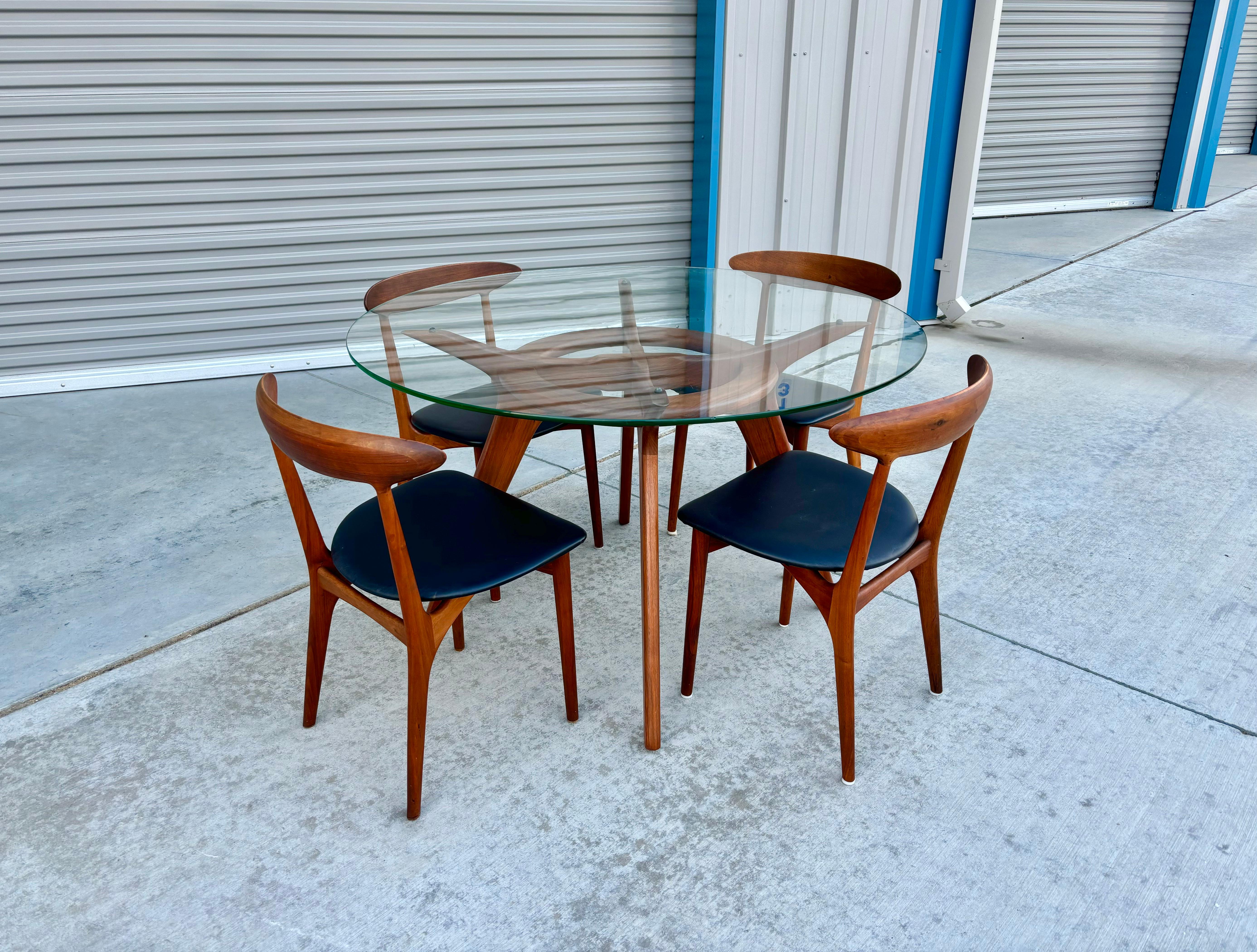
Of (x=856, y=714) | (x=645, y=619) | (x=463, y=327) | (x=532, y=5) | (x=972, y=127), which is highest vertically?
(x=532, y=5)

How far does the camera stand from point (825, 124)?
458 centimetres

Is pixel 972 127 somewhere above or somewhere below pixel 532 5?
below

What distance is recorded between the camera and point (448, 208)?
14.7ft

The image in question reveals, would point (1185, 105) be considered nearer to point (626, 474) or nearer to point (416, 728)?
point (626, 474)

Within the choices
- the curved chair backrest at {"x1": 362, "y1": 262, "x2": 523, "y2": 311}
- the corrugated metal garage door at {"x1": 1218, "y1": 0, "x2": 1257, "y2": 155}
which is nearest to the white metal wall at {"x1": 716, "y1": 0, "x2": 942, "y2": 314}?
the curved chair backrest at {"x1": 362, "y1": 262, "x2": 523, "y2": 311}

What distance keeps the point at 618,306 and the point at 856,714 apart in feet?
4.20

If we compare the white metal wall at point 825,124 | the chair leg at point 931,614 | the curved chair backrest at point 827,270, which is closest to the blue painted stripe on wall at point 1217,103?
the white metal wall at point 825,124

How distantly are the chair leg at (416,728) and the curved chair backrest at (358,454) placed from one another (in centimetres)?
40

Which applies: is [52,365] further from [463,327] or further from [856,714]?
[856,714]

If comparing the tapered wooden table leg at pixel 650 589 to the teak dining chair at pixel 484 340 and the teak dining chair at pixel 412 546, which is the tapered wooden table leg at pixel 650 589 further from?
the teak dining chair at pixel 484 340

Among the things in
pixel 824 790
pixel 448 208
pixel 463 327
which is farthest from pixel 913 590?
pixel 448 208

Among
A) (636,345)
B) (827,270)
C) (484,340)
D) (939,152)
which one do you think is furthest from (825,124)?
(484,340)

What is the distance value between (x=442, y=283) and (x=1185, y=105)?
763 centimetres

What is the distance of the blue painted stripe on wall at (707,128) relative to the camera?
433 centimetres
